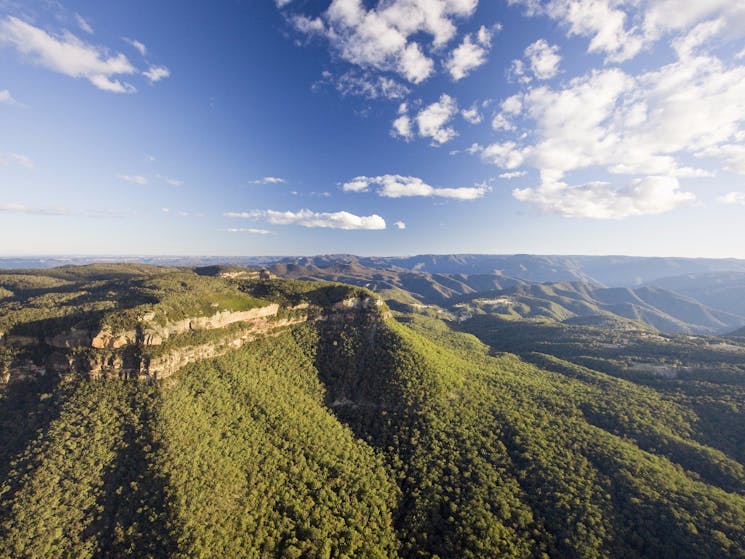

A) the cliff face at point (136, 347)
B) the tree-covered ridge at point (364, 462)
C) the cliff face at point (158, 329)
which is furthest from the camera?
the cliff face at point (158, 329)

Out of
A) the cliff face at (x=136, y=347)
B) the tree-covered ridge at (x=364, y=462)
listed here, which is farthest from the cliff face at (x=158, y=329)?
the tree-covered ridge at (x=364, y=462)

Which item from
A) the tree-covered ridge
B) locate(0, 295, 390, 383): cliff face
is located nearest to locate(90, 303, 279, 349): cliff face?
locate(0, 295, 390, 383): cliff face

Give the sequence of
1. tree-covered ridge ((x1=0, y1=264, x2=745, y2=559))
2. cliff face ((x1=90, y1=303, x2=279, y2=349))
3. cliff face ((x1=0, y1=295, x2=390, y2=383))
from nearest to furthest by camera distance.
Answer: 1. tree-covered ridge ((x1=0, y1=264, x2=745, y2=559))
2. cliff face ((x1=0, y1=295, x2=390, y2=383))
3. cliff face ((x1=90, y1=303, x2=279, y2=349))

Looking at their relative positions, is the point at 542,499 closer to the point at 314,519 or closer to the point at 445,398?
the point at 445,398

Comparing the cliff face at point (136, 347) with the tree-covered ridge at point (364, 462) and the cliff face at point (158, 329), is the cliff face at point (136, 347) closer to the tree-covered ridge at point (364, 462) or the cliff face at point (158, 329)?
the cliff face at point (158, 329)

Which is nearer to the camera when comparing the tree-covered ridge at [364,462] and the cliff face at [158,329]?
the tree-covered ridge at [364,462]

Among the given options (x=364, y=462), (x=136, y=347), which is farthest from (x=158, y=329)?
(x=364, y=462)

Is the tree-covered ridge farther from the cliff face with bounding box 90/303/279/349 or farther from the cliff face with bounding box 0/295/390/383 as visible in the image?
the cliff face with bounding box 90/303/279/349

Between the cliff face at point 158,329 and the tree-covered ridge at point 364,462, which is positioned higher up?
the cliff face at point 158,329

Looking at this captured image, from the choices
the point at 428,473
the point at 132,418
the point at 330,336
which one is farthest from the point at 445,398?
the point at 132,418
